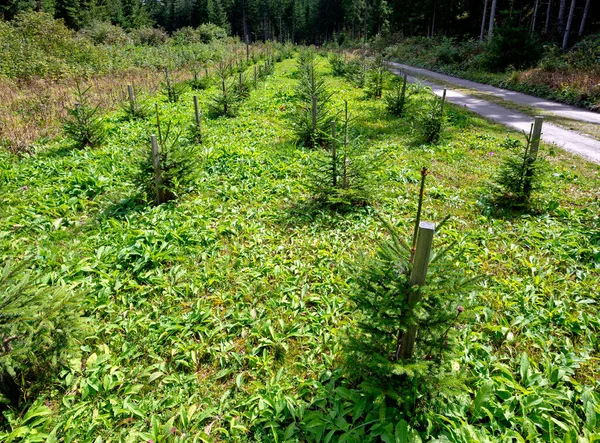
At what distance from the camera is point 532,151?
5.30m

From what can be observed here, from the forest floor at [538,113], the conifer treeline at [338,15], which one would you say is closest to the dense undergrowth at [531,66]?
the forest floor at [538,113]

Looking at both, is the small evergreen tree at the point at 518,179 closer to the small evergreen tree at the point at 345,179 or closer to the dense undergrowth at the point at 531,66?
the small evergreen tree at the point at 345,179

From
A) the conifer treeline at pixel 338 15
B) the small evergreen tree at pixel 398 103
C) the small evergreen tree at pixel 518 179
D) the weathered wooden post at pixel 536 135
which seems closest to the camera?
the weathered wooden post at pixel 536 135

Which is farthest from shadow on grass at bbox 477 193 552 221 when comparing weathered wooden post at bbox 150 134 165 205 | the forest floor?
weathered wooden post at bbox 150 134 165 205

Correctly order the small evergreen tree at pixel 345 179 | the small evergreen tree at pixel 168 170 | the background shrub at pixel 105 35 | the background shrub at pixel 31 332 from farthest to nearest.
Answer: the background shrub at pixel 105 35, the small evergreen tree at pixel 168 170, the small evergreen tree at pixel 345 179, the background shrub at pixel 31 332

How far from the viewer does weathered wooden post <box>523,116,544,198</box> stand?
16.6 ft

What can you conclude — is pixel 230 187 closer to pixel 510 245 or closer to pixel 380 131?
pixel 510 245

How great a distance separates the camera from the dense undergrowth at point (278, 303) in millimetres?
2506

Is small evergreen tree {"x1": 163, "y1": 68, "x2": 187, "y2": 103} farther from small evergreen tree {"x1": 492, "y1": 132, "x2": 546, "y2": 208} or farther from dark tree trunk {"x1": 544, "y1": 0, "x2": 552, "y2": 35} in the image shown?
dark tree trunk {"x1": 544, "y1": 0, "x2": 552, "y2": 35}

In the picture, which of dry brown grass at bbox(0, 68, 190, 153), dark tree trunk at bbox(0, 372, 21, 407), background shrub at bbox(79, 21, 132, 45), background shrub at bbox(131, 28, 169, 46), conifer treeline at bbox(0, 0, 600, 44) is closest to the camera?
dark tree trunk at bbox(0, 372, 21, 407)

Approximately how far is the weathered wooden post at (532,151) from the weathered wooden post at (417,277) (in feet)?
14.1

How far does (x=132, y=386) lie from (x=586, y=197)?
7220mm

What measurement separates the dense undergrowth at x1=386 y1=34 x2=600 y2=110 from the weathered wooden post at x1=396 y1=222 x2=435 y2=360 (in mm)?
13721

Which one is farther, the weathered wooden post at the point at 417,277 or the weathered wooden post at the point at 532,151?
the weathered wooden post at the point at 532,151
